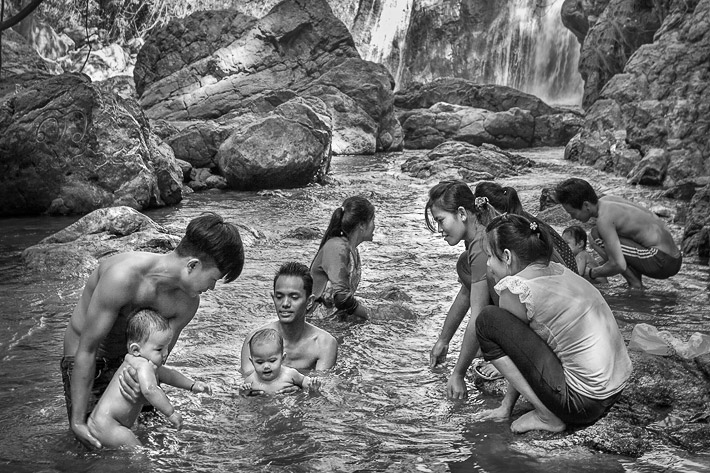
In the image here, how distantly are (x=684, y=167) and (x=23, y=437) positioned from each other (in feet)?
41.4

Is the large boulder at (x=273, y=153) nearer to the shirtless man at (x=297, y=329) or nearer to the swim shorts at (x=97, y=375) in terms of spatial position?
the shirtless man at (x=297, y=329)

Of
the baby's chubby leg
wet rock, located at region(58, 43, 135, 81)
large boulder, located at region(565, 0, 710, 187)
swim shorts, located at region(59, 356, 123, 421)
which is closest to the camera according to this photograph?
the baby's chubby leg

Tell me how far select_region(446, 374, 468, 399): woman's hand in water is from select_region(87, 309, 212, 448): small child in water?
5.58 feet

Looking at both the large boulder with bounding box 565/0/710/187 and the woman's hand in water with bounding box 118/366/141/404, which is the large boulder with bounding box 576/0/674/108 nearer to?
the large boulder with bounding box 565/0/710/187

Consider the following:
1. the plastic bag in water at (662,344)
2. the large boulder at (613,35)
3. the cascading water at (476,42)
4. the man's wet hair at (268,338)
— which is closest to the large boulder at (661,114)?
the large boulder at (613,35)

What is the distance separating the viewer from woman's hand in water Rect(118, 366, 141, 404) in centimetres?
401

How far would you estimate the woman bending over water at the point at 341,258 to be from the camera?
6.63 m

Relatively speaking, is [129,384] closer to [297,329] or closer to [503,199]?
[297,329]

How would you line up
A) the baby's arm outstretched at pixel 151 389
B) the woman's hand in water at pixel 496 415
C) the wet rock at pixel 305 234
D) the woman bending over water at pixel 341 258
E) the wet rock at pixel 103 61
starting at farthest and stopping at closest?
1. the wet rock at pixel 103 61
2. the wet rock at pixel 305 234
3. the woman bending over water at pixel 341 258
4. the woman's hand in water at pixel 496 415
5. the baby's arm outstretched at pixel 151 389

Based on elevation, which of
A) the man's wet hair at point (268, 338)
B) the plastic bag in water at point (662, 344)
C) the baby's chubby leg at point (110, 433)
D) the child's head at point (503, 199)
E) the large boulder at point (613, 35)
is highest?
the large boulder at point (613, 35)

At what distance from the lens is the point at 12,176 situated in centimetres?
1310

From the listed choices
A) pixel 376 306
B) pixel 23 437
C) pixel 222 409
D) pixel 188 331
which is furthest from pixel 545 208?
pixel 23 437

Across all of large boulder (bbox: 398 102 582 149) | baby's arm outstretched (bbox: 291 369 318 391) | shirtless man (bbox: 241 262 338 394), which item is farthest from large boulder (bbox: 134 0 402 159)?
baby's arm outstretched (bbox: 291 369 318 391)

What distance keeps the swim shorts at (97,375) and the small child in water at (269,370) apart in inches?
39.2
